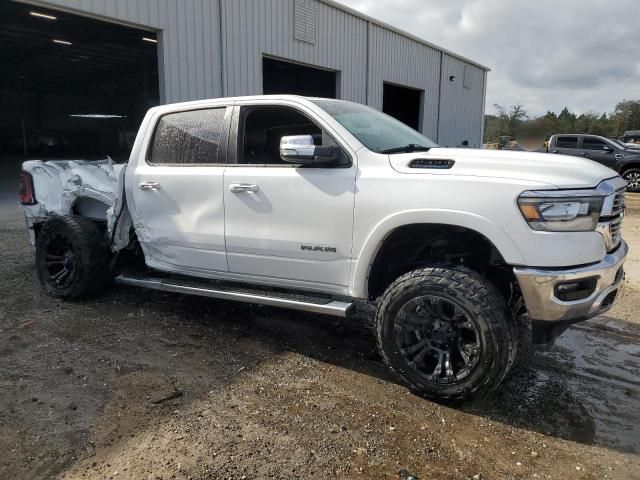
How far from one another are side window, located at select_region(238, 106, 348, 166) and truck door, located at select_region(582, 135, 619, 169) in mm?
15599

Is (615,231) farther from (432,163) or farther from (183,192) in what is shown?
(183,192)

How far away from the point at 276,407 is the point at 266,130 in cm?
229

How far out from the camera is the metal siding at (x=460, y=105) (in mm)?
22916

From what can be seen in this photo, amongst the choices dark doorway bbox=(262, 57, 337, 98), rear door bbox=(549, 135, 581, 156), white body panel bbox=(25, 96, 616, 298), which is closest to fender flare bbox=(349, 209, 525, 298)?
white body panel bbox=(25, 96, 616, 298)

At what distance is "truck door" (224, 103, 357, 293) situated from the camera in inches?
142

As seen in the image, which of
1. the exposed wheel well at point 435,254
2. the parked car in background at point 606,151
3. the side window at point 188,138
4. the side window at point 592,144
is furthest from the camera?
the side window at point 592,144

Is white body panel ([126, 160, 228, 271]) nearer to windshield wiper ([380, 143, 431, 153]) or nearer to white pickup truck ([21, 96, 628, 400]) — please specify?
white pickup truck ([21, 96, 628, 400])

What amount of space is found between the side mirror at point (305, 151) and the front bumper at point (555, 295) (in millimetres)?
1415

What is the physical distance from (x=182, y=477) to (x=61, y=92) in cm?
3966

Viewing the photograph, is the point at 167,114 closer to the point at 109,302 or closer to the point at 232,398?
the point at 109,302

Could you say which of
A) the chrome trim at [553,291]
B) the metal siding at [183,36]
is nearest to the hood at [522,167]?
the chrome trim at [553,291]

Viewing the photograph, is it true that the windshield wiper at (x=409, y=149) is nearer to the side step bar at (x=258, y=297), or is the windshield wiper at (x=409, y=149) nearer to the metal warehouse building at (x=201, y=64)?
the side step bar at (x=258, y=297)

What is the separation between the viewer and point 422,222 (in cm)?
324

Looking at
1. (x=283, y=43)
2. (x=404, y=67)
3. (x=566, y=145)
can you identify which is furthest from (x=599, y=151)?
(x=283, y=43)
